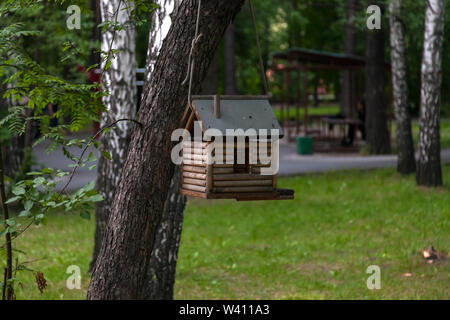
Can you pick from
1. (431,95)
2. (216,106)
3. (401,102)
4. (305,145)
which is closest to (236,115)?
(216,106)

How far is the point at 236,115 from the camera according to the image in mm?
4055

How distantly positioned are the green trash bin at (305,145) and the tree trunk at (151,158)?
17766 mm

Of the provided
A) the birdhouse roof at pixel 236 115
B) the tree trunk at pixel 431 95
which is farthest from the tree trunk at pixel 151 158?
the tree trunk at pixel 431 95

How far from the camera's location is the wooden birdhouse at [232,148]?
13.1 feet

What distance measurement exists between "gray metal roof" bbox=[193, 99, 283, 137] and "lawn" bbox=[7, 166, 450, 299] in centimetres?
449

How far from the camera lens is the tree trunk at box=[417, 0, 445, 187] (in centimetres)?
1445

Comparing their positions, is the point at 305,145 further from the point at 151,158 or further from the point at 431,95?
the point at 151,158

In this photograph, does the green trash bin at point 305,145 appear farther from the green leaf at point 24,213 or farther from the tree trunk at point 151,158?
the green leaf at point 24,213

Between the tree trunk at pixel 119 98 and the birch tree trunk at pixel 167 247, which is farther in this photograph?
the tree trunk at pixel 119 98

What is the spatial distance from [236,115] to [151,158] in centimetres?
67

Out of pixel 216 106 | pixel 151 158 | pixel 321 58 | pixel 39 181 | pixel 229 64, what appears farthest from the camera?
pixel 229 64
